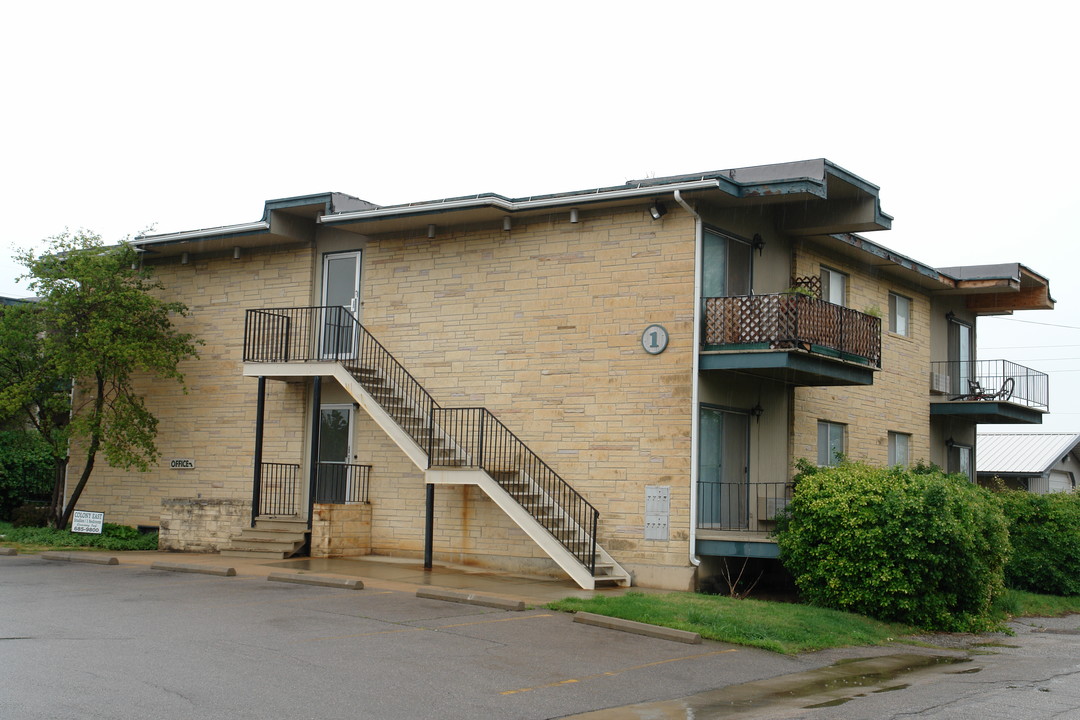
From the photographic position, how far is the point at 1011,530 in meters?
20.7

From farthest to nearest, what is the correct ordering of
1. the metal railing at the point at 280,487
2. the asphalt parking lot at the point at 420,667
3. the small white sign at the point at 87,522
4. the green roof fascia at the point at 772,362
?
the small white sign at the point at 87,522 < the metal railing at the point at 280,487 < the green roof fascia at the point at 772,362 < the asphalt parking lot at the point at 420,667

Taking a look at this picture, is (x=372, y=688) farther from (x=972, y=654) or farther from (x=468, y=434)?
(x=468, y=434)

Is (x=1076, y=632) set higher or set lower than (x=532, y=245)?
lower

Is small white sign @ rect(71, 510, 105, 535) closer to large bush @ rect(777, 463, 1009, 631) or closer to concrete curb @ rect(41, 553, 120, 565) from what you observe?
concrete curb @ rect(41, 553, 120, 565)

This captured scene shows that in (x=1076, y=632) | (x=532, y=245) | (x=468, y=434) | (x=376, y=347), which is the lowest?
(x=1076, y=632)

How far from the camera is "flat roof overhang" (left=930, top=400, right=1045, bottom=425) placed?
2408cm

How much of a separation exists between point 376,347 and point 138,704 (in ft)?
40.7

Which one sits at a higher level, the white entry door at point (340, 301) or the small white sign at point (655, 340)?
the white entry door at point (340, 301)

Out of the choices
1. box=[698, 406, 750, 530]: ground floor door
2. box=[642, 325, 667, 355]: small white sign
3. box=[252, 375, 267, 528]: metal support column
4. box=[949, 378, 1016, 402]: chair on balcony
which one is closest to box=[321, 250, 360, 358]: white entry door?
box=[252, 375, 267, 528]: metal support column

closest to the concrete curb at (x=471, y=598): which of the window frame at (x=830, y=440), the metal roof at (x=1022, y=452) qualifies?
the window frame at (x=830, y=440)

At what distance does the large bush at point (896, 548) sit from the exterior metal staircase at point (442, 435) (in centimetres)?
304

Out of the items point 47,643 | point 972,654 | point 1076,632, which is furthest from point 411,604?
point 1076,632

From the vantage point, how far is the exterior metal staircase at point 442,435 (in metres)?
16.4

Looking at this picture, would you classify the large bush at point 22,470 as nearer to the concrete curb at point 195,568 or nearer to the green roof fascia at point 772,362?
the concrete curb at point 195,568
